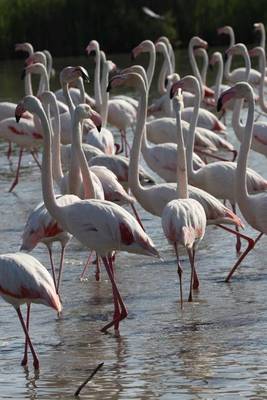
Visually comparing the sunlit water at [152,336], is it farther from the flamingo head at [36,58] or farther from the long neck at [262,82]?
the flamingo head at [36,58]

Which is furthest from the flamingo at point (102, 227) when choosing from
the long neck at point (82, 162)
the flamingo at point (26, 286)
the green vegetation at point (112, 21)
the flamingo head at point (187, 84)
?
the green vegetation at point (112, 21)

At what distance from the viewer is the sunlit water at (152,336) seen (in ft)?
22.5

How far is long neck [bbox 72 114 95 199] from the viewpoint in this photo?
9.45 m

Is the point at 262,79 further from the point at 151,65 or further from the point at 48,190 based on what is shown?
the point at 48,190

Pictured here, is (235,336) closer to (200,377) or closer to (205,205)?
(200,377)

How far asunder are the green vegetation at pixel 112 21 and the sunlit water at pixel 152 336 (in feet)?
68.4

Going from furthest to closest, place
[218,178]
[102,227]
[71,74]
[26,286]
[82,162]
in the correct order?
[71,74] → [218,178] → [82,162] → [102,227] → [26,286]

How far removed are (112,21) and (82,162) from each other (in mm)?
23351

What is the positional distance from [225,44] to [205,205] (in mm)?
23395

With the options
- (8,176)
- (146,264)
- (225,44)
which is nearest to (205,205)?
(146,264)

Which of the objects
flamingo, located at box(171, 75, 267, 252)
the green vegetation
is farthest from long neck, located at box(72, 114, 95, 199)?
the green vegetation

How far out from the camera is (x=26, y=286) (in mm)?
7328

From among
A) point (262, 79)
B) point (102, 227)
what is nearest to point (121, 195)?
point (102, 227)

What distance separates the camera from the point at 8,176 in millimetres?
16156
